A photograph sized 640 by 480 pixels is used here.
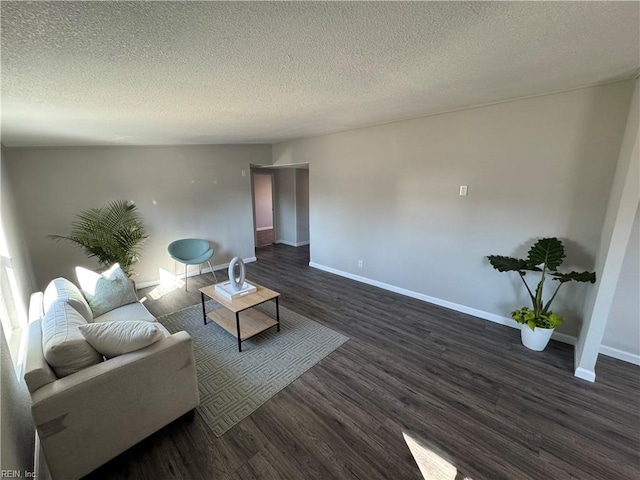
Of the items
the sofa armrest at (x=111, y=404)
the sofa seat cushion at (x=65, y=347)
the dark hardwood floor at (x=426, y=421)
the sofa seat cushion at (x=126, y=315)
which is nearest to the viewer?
the sofa armrest at (x=111, y=404)

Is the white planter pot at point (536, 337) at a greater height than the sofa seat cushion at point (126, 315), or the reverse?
the sofa seat cushion at point (126, 315)

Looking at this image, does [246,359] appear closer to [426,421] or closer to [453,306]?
[426,421]

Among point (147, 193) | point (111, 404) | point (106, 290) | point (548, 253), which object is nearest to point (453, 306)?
point (548, 253)

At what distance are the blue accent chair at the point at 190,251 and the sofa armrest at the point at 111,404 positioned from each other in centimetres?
275

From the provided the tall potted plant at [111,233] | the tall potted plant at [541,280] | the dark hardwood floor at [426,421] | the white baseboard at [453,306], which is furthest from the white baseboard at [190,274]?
the tall potted plant at [541,280]

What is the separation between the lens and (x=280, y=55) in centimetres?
137

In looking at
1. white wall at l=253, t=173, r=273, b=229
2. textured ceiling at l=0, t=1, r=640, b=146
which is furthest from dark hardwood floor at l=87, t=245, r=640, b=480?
white wall at l=253, t=173, r=273, b=229

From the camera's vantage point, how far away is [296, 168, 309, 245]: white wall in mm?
6660

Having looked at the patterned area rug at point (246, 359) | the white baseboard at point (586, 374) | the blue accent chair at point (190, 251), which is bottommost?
the patterned area rug at point (246, 359)

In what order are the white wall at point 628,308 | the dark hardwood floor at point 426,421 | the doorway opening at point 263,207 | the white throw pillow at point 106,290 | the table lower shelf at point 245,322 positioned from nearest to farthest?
the dark hardwood floor at point 426,421 → the white wall at point 628,308 → the white throw pillow at point 106,290 → the table lower shelf at point 245,322 → the doorway opening at point 263,207

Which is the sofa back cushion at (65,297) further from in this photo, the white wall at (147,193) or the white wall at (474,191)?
the white wall at (474,191)

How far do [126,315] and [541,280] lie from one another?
405cm

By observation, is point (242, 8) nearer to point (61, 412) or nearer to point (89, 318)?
point (61, 412)

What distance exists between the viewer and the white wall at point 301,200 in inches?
262
